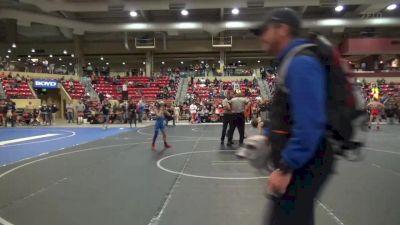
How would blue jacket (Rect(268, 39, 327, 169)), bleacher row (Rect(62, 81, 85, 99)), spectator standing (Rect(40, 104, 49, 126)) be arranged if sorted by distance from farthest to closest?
bleacher row (Rect(62, 81, 85, 99))
spectator standing (Rect(40, 104, 49, 126))
blue jacket (Rect(268, 39, 327, 169))

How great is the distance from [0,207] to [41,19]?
2862cm

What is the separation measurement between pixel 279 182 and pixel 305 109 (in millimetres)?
374

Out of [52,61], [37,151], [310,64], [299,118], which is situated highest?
[52,61]

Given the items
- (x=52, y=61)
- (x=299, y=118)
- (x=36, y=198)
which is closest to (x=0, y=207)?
(x=36, y=198)

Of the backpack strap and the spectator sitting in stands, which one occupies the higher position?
the spectator sitting in stands

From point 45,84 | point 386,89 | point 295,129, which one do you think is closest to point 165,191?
point 295,129

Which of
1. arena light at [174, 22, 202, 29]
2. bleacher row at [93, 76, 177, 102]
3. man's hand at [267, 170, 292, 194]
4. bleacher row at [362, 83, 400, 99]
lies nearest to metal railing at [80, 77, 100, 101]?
bleacher row at [93, 76, 177, 102]

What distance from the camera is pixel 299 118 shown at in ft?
5.96

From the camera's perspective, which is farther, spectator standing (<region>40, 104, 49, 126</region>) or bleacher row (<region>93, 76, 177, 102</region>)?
bleacher row (<region>93, 76, 177, 102</region>)

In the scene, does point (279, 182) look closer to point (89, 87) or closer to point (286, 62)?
point (286, 62)

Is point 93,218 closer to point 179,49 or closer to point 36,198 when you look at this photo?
point 36,198

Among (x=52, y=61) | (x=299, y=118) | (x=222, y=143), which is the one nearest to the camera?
(x=299, y=118)

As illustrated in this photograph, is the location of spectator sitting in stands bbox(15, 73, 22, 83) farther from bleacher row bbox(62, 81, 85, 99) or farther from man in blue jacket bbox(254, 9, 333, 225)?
man in blue jacket bbox(254, 9, 333, 225)

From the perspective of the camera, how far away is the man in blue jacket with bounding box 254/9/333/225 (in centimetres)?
181
